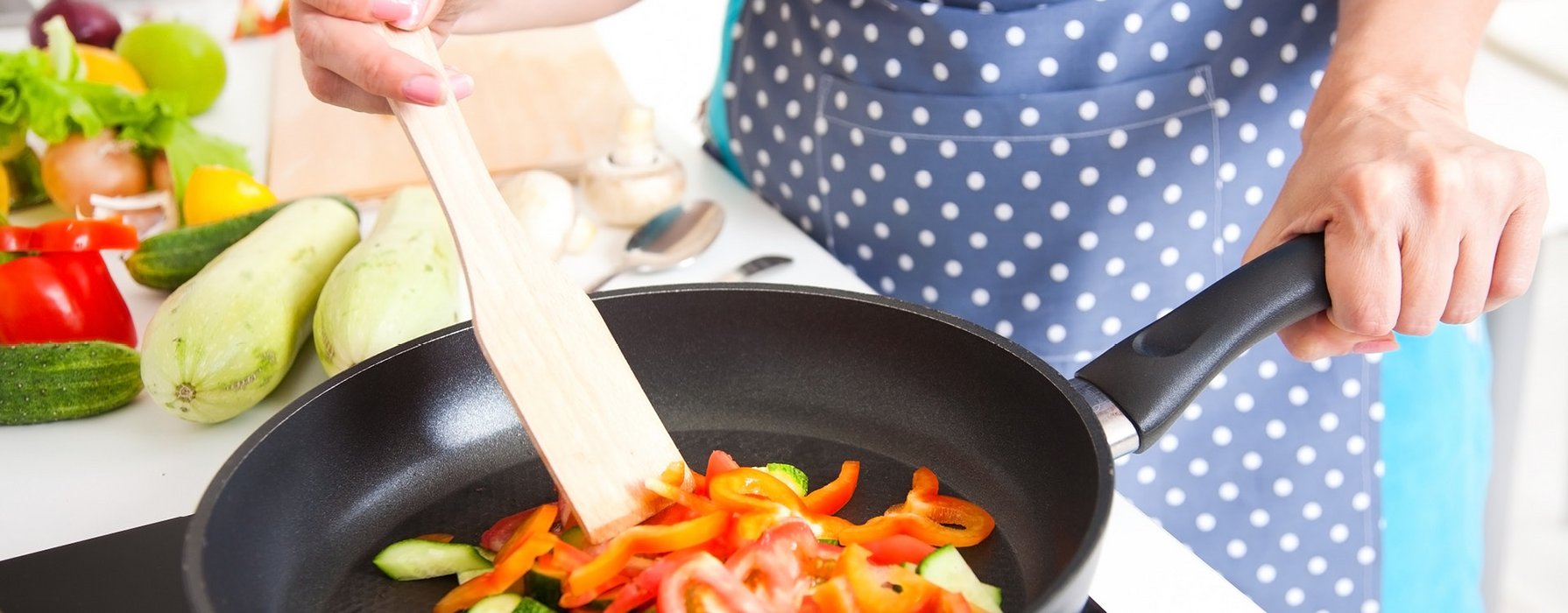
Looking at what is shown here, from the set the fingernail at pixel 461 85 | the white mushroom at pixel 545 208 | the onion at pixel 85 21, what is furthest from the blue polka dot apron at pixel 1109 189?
the onion at pixel 85 21

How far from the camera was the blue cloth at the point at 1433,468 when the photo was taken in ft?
3.60

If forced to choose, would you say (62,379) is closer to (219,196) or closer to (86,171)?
(219,196)

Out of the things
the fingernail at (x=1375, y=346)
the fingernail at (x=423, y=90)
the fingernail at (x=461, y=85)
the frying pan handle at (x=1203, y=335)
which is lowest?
the fingernail at (x=1375, y=346)

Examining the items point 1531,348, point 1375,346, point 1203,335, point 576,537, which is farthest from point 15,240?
point 1531,348

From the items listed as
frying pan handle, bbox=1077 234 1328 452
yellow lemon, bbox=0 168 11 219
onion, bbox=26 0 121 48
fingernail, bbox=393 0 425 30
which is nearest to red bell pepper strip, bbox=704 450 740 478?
frying pan handle, bbox=1077 234 1328 452

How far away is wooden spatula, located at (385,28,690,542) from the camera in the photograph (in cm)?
67

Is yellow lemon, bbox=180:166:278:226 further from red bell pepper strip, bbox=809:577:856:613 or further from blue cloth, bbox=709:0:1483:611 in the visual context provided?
red bell pepper strip, bbox=809:577:856:613

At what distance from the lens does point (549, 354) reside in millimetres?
690

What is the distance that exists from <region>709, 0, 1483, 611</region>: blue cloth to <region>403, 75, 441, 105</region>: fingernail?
0.50m

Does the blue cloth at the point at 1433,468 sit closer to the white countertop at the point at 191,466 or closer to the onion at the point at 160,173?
the white countertop at the point at 191,466

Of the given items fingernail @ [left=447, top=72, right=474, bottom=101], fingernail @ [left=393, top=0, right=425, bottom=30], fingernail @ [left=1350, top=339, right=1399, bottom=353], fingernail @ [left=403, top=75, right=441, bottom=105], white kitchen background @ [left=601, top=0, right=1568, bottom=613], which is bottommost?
white kitchen background @ [left=601, top=0, right=1568, bottom=613]

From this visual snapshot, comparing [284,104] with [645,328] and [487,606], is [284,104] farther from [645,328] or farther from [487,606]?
[487,606]

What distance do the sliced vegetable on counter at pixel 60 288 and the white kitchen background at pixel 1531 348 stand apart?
1115mm

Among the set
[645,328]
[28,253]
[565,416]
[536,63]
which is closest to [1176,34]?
[645,328]
